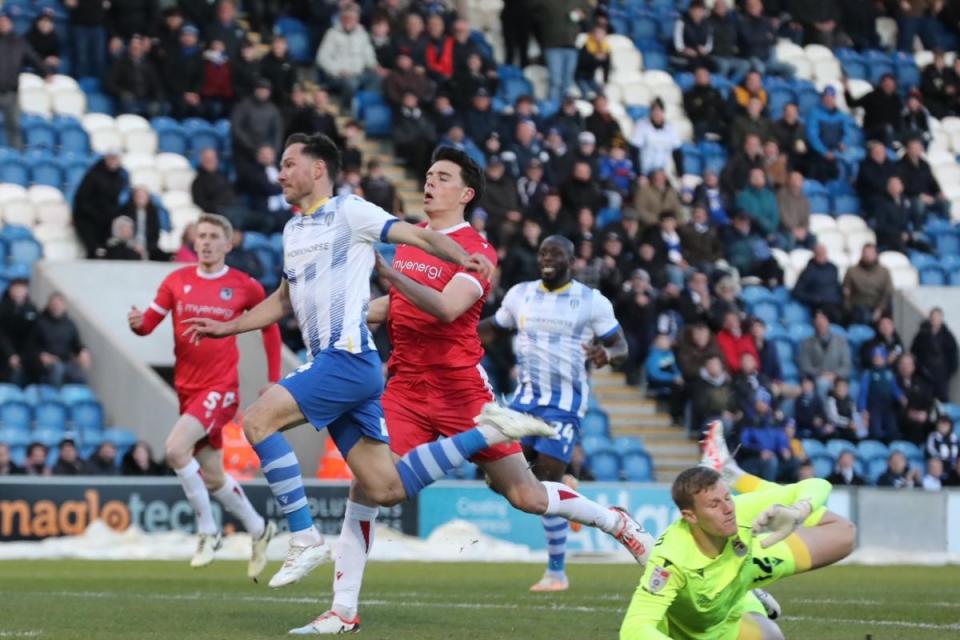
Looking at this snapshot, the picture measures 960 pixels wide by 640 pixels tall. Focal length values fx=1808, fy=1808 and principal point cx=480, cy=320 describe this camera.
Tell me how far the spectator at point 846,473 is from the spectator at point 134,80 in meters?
9.96

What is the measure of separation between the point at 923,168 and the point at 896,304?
10.6 ft

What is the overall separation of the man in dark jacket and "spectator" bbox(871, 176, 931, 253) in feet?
9.59

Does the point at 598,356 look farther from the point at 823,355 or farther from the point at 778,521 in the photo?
the point at 823,355

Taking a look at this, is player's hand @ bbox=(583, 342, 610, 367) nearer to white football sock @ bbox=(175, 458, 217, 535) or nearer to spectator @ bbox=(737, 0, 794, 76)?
white football sock @ bbox=(175, 458, 217, 535)

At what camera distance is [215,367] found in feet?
45.2

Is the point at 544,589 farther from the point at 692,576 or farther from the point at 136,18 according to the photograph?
the point at 136,18

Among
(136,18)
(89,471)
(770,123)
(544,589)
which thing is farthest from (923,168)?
(544,589)

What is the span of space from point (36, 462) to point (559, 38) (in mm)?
11953

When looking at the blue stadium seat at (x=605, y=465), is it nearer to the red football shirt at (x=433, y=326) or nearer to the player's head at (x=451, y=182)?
the red football shirt at (x=433, y=326)

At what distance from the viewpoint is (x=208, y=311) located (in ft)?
44.1

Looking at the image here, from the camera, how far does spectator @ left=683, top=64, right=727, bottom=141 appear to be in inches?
1133

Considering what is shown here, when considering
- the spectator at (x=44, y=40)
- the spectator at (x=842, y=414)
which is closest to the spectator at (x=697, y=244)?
the spectator at (x=842, y=414)

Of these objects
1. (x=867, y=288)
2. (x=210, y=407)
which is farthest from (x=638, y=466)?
(x=210, y=407)

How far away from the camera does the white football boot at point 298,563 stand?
939 centimetres
